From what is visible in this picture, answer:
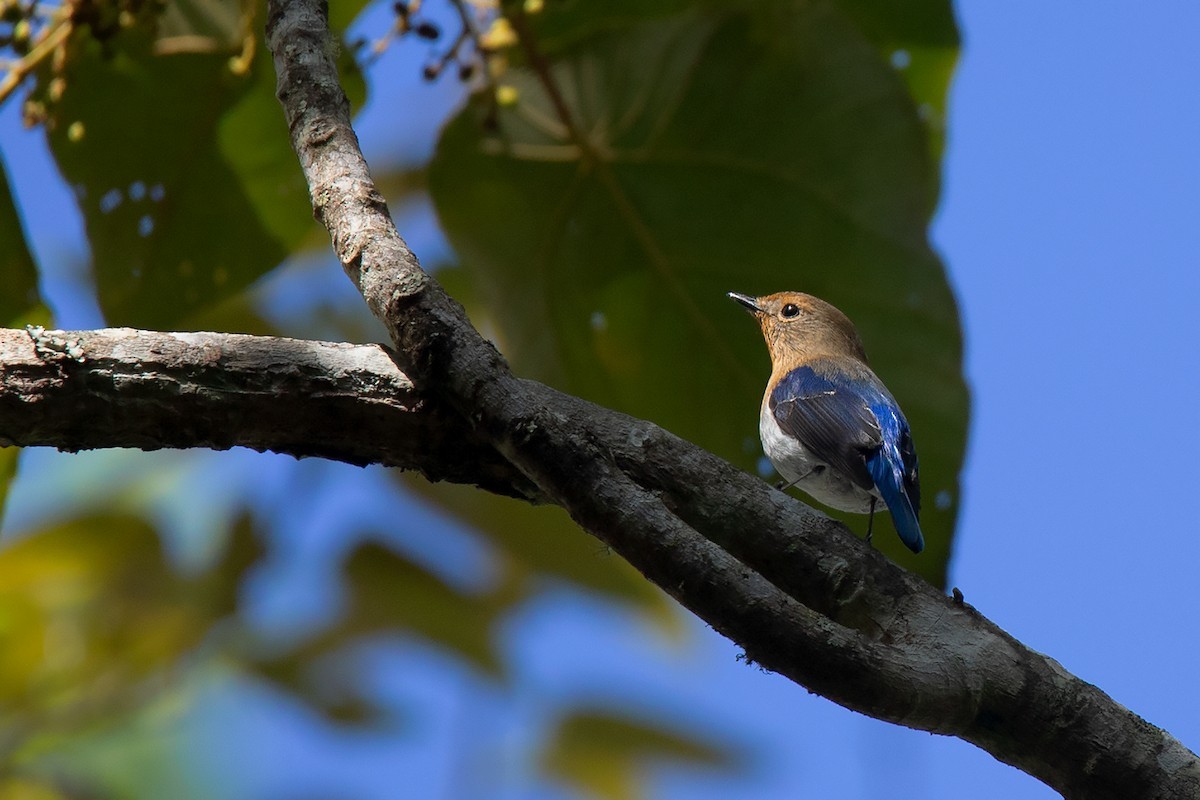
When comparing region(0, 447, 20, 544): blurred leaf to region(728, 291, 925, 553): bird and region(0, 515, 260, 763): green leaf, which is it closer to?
region(0, 515, 260, 763): green leaf

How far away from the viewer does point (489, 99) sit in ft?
11.1

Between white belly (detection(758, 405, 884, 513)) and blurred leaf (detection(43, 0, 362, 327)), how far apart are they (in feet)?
4.62

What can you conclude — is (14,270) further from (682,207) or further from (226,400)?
(682,207)

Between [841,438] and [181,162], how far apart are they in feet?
6.49

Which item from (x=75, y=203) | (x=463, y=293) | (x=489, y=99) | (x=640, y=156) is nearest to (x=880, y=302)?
(x=640, y=156)

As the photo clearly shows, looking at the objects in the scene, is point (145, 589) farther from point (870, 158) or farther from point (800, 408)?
point (870, 158)

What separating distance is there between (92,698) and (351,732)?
791mm

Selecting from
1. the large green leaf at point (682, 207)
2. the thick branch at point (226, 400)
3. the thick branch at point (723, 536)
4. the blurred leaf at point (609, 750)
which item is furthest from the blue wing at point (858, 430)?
the thick branch at point (226, 400)

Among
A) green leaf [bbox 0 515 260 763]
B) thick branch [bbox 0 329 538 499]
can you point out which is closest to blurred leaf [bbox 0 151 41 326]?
thick branch [bbox 0 329 538 499]

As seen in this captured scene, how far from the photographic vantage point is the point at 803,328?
13.8 ft

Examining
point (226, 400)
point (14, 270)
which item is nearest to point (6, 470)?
point (14, 270)

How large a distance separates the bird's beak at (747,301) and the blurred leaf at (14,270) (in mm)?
1820

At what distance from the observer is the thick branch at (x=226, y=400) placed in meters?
2.20

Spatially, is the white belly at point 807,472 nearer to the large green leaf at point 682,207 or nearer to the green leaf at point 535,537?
the large green leaf at point 682,207
